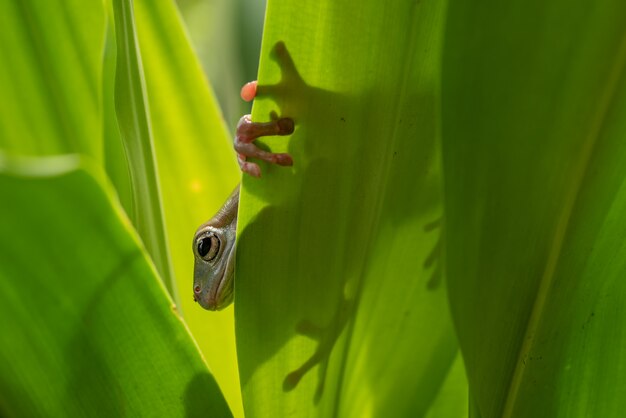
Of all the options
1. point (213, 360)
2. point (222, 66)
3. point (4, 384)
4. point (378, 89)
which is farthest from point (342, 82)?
point (222, 66)

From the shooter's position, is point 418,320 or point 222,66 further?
point 222,66

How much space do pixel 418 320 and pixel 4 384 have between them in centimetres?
28

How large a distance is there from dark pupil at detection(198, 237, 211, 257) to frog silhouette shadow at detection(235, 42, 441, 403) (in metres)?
0.36

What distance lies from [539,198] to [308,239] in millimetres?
152

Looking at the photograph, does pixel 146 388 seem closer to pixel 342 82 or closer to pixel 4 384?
pixel 4 384

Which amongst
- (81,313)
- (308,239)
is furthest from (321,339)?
(81,313)

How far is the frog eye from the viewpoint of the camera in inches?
33.9

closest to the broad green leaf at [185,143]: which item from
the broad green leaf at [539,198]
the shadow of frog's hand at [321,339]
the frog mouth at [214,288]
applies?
the frog mouth at [214,288]

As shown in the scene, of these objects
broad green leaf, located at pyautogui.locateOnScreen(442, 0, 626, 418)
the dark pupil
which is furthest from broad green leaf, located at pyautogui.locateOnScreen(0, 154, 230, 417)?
the dark pupil

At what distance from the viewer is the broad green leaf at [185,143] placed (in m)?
0.81

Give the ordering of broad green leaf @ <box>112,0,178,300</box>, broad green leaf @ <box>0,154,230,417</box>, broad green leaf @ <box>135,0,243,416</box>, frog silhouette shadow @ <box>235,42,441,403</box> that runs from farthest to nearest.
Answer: broad green leaf @ <box>135,0,243,416</box> < broad green leaf @ <box>112,0,178,300</box> < frog silhouette shadow @ <box>235,42,441,403</box> < broad green leaf @ <box>0,154,230,417</box>

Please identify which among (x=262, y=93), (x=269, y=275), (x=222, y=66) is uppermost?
(x=262, y=93)

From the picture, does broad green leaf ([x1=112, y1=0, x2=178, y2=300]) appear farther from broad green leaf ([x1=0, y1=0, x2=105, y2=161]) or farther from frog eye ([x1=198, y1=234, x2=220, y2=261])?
frog eye ([x1=198, y1=234, x2=220, y2=261])

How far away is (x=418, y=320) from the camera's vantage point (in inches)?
20.8
